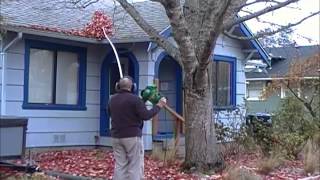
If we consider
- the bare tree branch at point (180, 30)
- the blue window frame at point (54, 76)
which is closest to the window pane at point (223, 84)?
the blue window frame at point (54, 76)

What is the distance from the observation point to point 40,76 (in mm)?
15633

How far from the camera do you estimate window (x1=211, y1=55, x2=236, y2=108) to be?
755 inches

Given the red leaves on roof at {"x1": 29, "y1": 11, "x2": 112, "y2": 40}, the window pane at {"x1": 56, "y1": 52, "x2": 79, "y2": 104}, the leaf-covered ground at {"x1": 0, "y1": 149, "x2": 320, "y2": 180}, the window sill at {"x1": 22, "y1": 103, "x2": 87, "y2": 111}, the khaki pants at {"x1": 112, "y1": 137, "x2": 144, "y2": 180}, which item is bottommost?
the leaf-covered ground at {"x1": 0, "y1": 149, "x2": 320, "y2": 180}

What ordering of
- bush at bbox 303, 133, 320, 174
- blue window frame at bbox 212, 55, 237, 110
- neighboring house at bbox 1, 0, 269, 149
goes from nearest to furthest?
bush at bbox 303, 133, 320, 174 → neighboring house at bbox 1, 0, 269, 149 → blue window frame at bbox 212, 55, 237, 110

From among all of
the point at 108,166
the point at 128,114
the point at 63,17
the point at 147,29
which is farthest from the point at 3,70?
the point at 128,114

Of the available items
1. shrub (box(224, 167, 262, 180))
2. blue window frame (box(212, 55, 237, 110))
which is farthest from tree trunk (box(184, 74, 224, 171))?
blue window frame (box(212, 55, 237, 110))

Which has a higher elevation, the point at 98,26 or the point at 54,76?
the point at 98,26

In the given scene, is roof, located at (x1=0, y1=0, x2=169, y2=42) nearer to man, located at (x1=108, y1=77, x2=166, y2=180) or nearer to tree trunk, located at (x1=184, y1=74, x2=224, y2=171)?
tree trunk, located at (x1=184, y1=74, x2=224, y2=171)

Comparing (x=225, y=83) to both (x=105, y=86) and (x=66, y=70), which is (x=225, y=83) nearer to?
(x=105, y=86)

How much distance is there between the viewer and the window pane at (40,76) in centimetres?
1541

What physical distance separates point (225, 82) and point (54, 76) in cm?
611

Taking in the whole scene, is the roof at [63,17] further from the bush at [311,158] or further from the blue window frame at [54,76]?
the bush at [311,158]

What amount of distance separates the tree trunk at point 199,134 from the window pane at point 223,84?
276 inches

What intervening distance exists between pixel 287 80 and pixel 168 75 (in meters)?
4.45
